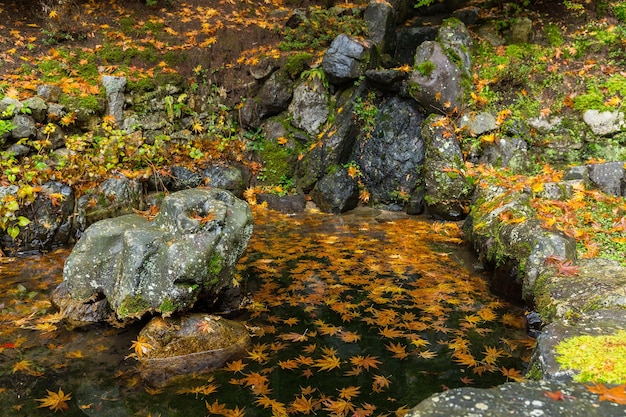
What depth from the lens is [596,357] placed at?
270 cm

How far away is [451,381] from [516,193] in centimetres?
377

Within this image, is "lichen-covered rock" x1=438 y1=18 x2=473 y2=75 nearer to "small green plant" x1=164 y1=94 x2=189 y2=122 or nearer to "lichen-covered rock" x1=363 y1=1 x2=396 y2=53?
"lichen-covered rock" x1=363 y1=1 x2=396 y2=53

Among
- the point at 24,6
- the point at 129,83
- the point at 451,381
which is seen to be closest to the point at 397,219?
the point at 451,381

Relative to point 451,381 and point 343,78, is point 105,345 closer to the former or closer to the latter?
point 451,381

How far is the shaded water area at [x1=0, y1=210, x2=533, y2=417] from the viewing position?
3570 mm

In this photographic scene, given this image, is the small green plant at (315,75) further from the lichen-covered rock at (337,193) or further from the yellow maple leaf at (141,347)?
the yellow maple leaf at (141,347)

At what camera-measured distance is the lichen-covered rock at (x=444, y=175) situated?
27.4 feet

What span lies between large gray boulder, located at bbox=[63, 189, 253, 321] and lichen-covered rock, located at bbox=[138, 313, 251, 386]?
0.18m

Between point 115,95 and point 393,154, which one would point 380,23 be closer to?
point 393,154

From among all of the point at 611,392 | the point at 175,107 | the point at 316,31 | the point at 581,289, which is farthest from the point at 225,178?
the point at 611,392

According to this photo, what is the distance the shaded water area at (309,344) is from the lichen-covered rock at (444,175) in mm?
1702

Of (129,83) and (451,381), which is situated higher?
(129,83)

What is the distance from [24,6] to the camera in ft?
38.5

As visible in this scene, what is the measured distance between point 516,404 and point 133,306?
3.71 m
